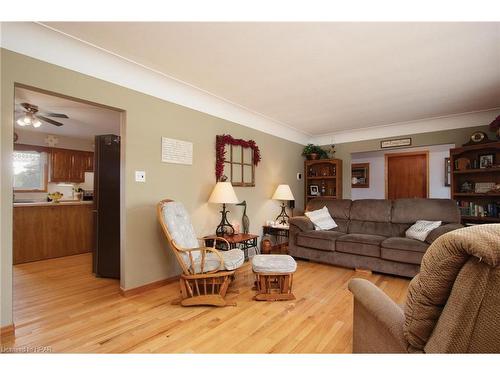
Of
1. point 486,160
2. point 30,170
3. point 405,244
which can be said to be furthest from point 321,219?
point 30,170

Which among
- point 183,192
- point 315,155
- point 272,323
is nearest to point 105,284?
point 183,192

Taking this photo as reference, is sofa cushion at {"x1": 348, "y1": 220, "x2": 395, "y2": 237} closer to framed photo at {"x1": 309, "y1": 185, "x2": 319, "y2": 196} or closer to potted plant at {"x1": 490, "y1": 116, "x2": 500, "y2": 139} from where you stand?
framed photo at {"x1": 309, "y1": 185, "x2": 319, "y2": 196}

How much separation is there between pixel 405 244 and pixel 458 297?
8.99ft

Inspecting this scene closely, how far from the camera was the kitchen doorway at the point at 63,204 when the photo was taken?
282 centimetres

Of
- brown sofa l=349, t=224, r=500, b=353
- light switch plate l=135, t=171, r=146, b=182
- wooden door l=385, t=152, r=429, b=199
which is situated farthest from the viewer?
wooden door l=385, t=152, r=429, b=199

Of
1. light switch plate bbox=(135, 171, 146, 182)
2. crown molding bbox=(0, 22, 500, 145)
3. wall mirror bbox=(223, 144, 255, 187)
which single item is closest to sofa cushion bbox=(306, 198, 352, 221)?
wall mirror bbox=(223, 144, 255, 187)

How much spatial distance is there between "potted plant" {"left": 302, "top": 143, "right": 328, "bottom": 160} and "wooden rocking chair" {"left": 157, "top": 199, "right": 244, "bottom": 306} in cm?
350

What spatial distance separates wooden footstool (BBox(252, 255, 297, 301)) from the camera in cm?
258

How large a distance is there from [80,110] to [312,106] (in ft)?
11.6

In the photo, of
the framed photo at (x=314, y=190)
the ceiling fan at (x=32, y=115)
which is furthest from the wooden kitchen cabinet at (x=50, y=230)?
the framed photo at (x=314, y=190)

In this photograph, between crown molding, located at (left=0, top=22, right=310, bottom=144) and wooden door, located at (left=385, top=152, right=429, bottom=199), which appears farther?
wooden door, located at (left=385, top=152, right=429, bottom=199)

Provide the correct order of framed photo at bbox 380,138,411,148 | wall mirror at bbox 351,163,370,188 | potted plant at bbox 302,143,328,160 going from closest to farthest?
1. framed photo at bbox 380,138,411,148
2. potted plant at bbox 302,143,328,160
3. wall mirror at bbox 351,163,370,188

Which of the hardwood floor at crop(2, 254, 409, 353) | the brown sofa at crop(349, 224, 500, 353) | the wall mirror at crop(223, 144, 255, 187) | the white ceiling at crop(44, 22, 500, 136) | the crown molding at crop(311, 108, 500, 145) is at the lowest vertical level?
the hardwood floor at crop(2, 254, 409, 353)
